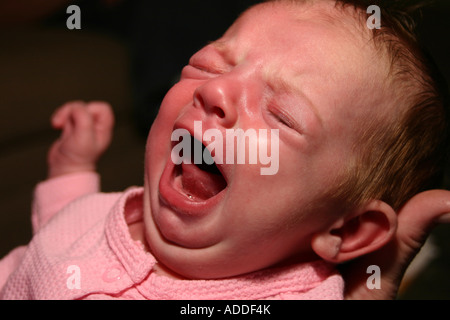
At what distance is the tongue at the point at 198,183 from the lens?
2.23ft

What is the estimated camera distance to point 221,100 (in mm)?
599

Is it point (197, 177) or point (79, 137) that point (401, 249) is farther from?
point (79, 137)

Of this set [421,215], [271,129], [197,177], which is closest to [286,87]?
[271,129]

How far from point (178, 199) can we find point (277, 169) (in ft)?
0.47

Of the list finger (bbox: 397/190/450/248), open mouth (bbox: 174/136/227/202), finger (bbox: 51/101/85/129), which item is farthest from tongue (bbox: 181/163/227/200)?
finger (bbox: 51/101/85/129)

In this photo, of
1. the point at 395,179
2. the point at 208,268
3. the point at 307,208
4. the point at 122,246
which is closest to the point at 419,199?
the point at 395,179

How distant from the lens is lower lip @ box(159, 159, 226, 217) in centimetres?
63

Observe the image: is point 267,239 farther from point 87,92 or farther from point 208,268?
point 87,92

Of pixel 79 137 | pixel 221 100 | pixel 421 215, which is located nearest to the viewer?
pixel 221 100

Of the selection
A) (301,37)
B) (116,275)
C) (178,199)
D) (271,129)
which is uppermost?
(301,37)

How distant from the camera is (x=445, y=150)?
2.39ft

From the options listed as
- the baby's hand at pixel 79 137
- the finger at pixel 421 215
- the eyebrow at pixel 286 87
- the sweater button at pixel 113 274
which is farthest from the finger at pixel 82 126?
the finger at pixel 421 215

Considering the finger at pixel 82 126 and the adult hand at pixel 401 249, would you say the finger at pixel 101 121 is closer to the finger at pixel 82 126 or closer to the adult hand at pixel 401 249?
the finger at pixel 82 126

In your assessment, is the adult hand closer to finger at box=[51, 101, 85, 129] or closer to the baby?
the baby
